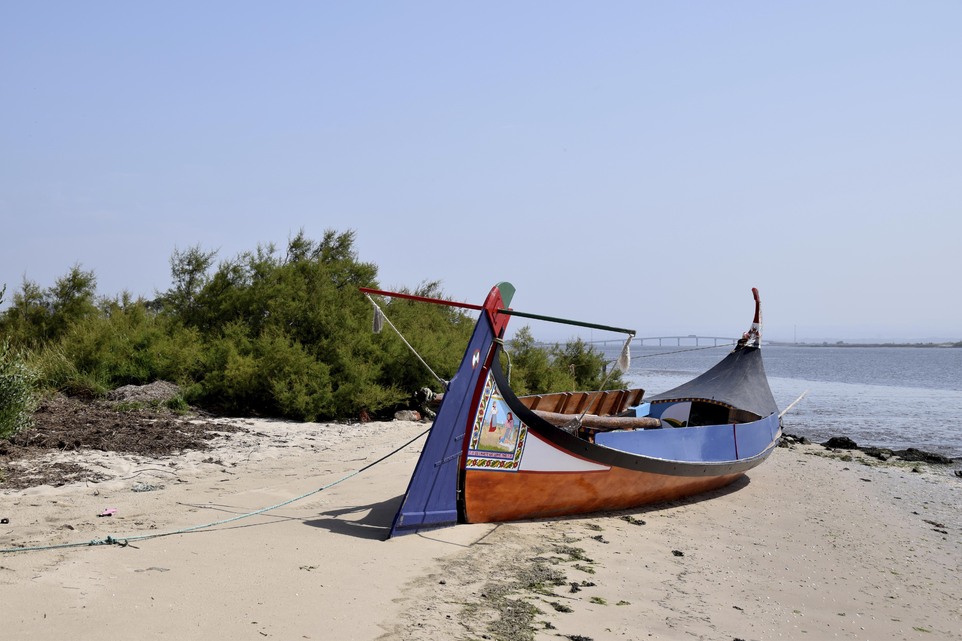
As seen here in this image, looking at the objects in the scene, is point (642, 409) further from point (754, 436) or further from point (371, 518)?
point (371, 518)

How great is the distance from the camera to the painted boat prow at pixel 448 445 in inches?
258

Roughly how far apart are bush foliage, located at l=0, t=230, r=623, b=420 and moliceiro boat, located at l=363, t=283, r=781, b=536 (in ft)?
14.0

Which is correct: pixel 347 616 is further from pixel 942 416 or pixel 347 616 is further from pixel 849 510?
pixel 942 416

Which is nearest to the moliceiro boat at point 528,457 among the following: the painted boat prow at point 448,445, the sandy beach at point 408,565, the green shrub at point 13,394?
the painted boat prow at point 448,445

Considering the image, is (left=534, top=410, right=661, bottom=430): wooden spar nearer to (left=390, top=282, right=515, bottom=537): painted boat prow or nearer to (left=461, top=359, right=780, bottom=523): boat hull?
(left=461, top=359, right=780, bottom=523): boat hull

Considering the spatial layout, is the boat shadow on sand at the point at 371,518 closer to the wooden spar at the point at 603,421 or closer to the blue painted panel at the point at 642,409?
the wooden spar at the point at 603,421

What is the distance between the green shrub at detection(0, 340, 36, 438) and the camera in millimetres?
8031

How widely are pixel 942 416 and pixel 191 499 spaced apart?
22.3 metres

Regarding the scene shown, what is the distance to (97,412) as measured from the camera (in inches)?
424

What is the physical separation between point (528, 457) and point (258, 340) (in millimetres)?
7489

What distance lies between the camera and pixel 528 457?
7348 mm

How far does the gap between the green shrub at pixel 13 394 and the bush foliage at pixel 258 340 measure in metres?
3.93

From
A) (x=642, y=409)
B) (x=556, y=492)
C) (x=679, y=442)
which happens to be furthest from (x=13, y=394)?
(x=642, y=409)

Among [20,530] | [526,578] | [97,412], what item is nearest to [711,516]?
[526,578]
